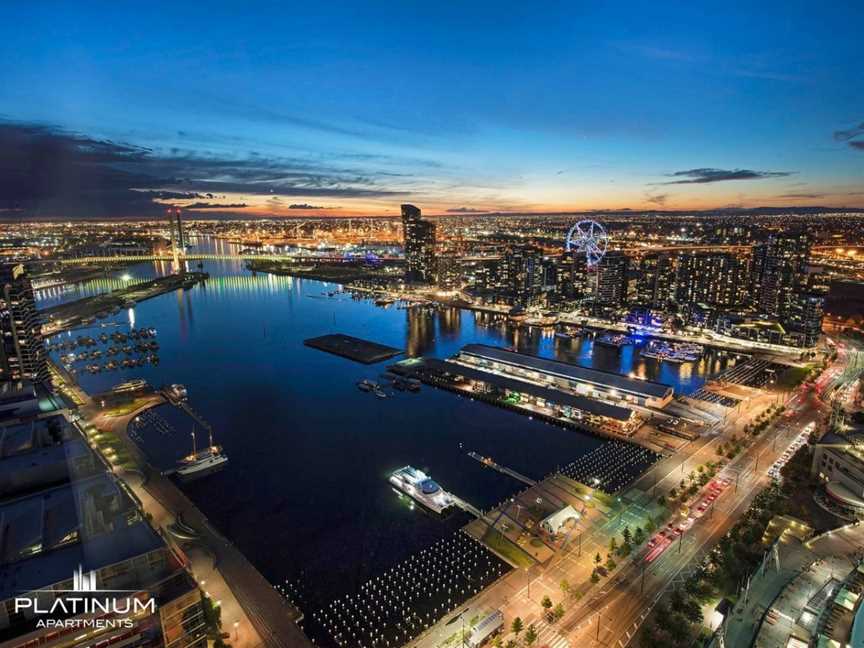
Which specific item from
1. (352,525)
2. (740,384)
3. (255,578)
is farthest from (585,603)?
(740,384)

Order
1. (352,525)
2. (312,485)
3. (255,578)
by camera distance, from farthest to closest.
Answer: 1. (312,485)
2. (352,525)
3. (255,578)

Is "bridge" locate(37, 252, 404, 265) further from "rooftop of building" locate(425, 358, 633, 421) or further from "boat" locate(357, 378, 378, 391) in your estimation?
"boat" locate(357, 378, 378, 391)

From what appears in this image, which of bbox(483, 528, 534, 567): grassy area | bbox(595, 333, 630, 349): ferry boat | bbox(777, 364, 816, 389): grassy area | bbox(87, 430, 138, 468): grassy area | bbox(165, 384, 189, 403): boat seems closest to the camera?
bbox(483, 528, 534, 567): grassy area

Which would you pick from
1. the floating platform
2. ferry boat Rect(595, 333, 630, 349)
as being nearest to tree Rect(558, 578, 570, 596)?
the floating platform

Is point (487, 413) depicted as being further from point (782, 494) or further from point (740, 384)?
point (740, 384)

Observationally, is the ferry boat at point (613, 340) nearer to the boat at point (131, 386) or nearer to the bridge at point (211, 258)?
the boat at point (131, 386)

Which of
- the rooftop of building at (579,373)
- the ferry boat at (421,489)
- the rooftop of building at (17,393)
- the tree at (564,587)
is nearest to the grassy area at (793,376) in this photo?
the rooftop of building at (579,373)
